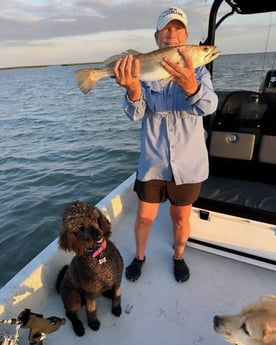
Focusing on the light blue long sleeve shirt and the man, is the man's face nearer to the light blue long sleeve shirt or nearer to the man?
the man

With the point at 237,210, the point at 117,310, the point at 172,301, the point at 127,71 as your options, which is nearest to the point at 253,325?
the point at 172,301

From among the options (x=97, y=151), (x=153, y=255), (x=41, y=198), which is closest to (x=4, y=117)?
(x=97, y=151)

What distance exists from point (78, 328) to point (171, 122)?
187 cm

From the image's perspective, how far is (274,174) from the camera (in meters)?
3.60

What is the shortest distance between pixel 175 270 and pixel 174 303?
0.36 metres

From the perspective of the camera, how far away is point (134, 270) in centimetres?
312

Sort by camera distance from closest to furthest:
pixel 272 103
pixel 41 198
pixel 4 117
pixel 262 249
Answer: pixel 262 249
pixel 272 103
pixel 41 198
pixel 4 117

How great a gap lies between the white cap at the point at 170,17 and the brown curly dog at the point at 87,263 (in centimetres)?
148

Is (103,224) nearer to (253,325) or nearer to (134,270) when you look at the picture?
(134,270)

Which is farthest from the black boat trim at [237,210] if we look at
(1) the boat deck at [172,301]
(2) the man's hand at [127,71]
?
(2) the man's hand at [127,71]

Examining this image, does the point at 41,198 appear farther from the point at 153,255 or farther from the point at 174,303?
the point at 174,303

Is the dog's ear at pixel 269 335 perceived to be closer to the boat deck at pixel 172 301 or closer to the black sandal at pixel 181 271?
the boat deck at pixel 172 301

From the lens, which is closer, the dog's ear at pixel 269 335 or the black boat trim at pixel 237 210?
the dog's ear at pixel 269 335

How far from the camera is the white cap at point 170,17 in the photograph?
87.3 inches
